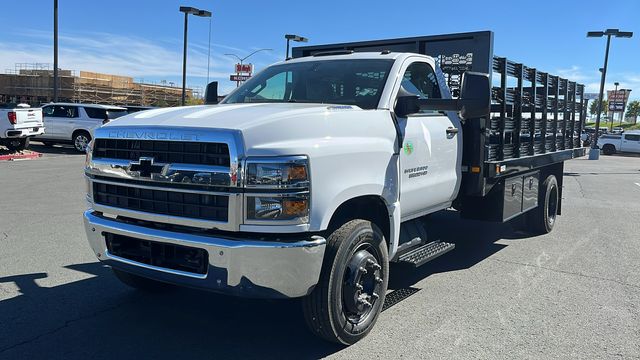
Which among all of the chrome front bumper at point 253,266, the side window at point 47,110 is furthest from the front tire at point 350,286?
the side window at point 47,110

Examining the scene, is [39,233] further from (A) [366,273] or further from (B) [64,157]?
(B) [64,157]

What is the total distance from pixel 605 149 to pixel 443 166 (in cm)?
4002

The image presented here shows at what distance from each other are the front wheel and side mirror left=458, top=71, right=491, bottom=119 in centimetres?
1862

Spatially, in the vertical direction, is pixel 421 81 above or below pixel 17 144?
above

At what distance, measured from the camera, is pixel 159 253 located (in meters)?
3.68

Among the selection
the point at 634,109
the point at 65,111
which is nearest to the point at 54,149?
the point at 65,111

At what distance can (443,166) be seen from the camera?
5.13 metres

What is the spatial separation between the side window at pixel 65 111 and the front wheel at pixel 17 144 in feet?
7.92

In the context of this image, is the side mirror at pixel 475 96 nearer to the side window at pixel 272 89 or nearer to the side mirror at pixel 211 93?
the side window at pixel 272 89

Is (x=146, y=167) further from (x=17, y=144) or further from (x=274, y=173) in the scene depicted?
(x=17, y=144)

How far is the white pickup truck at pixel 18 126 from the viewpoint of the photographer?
18.2 m

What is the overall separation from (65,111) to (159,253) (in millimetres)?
20192

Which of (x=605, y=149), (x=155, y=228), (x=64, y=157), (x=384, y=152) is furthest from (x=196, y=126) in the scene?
(x=605, y=149)

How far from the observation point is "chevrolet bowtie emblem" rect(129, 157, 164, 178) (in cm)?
360
